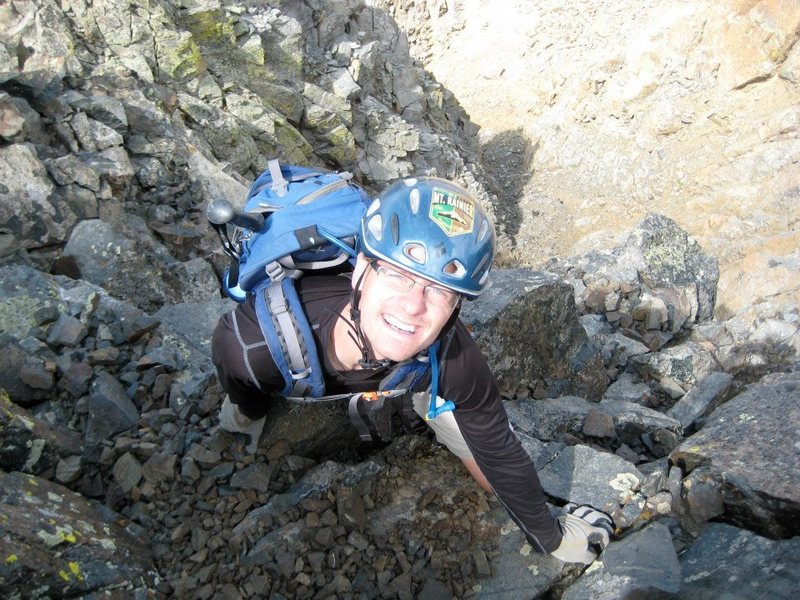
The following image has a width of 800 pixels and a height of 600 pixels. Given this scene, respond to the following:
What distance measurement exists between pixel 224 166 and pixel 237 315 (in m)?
11.5

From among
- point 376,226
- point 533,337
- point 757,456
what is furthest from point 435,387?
point 533,337

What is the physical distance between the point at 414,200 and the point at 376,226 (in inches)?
12.2

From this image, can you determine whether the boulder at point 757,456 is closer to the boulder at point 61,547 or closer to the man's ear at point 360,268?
the man's ear at point 360,268

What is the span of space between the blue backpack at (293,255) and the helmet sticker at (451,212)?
69 cm

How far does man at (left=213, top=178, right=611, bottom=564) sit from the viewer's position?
3340 mm

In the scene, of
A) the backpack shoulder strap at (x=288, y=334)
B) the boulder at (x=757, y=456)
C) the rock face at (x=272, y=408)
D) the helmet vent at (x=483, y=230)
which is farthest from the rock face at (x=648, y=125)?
the backpack shoulder strap at (x=288, y=334)

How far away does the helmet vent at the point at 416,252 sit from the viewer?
3330 mm

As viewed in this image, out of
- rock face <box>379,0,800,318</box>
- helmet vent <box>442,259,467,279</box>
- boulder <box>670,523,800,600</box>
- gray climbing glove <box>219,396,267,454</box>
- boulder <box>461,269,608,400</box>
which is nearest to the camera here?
boulder <box>670,523,800,600</box>

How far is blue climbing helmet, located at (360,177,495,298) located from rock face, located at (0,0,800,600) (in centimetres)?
214

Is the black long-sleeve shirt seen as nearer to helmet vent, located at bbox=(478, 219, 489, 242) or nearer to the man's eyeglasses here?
the man's eyeglasses

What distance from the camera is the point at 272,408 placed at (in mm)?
4719

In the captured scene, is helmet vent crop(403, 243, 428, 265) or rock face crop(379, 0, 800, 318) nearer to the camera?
helmet vent crop(403, 243, 428, 265)

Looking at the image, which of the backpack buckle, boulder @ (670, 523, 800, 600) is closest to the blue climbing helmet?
the backpack buckle

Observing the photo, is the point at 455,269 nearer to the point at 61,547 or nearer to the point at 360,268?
the point at 360,268
